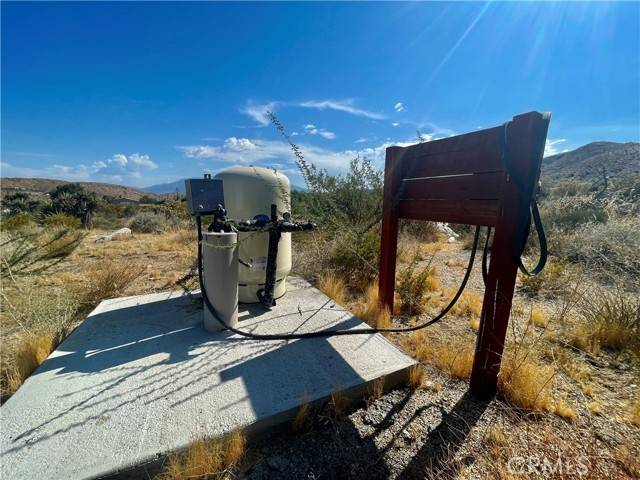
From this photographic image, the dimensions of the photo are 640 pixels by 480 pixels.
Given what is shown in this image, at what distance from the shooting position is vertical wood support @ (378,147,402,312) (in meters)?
2.66

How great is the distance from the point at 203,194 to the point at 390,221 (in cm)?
171

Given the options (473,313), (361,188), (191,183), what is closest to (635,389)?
(473,313)

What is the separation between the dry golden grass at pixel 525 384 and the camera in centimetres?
174

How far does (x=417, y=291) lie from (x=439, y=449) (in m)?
2.05

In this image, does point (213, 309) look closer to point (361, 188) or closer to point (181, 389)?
point (181, 389)

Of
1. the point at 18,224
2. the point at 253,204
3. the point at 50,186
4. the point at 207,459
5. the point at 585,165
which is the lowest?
the point at 207,459

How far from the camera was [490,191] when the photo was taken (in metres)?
1.83

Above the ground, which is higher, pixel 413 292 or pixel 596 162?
pixel 596 162

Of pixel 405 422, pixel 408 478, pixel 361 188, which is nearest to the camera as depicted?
pixel 408 478

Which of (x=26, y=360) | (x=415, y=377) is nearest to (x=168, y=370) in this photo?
(x=26, y=360)

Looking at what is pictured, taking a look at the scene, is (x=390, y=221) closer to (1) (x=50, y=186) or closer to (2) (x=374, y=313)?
(2) (x=374, y=313)

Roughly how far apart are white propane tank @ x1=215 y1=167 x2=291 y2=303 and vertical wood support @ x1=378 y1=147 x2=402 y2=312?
39.6 inches

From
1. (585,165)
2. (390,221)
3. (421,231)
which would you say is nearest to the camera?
(390,221)

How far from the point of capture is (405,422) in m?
1.65
